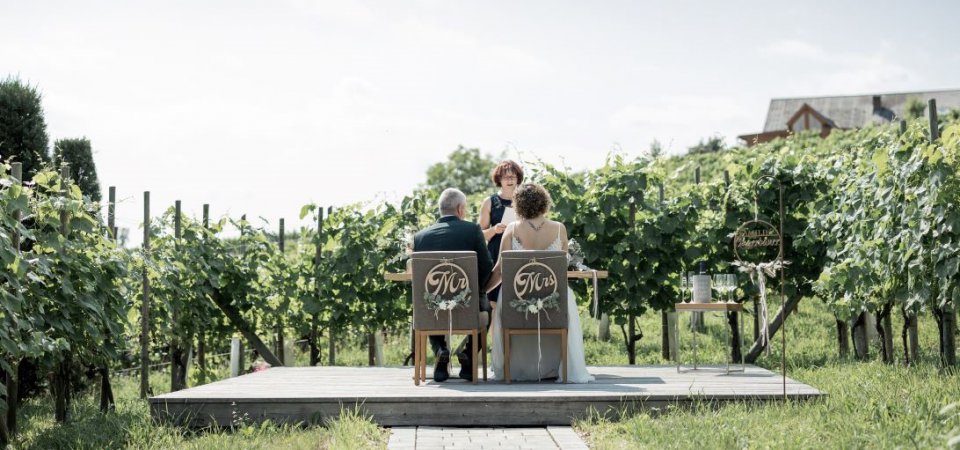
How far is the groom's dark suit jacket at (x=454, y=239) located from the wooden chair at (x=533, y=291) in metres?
0.32

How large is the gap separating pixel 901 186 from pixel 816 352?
334 centimetres

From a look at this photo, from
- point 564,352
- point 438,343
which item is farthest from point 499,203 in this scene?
point 564,352

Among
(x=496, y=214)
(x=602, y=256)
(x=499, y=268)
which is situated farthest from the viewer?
(x=602, y=256)

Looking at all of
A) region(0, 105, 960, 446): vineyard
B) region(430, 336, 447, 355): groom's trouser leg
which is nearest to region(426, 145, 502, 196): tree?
region(0, 105, 960, 446): vineyard

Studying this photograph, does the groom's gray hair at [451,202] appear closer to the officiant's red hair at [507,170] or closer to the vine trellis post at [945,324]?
the officiant's red hair at [507,170]

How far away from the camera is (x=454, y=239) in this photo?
6.54m

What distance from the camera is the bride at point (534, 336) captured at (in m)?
6.64

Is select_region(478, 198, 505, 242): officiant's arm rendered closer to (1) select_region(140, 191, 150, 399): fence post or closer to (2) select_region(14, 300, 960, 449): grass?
(2) select_region(14, 300, 960, 449): grass

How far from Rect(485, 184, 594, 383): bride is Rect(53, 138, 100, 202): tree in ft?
13.4

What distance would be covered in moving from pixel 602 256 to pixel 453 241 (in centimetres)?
268

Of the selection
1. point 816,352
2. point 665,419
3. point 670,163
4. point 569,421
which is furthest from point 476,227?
point 670,163

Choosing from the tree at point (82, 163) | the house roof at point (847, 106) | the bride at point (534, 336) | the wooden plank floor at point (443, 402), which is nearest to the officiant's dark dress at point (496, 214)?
the bride at point (534, 336)

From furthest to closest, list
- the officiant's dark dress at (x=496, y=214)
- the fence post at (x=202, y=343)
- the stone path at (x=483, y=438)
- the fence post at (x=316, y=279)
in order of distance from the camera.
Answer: the fence post at (x=316, y=279) < the fence post at (x=202, y=343) < the officiant's dark dress at (x=496, y=214) < the stone path at (x=483, y=438)

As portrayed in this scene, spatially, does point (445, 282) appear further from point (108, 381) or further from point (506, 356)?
point (108, 381)
